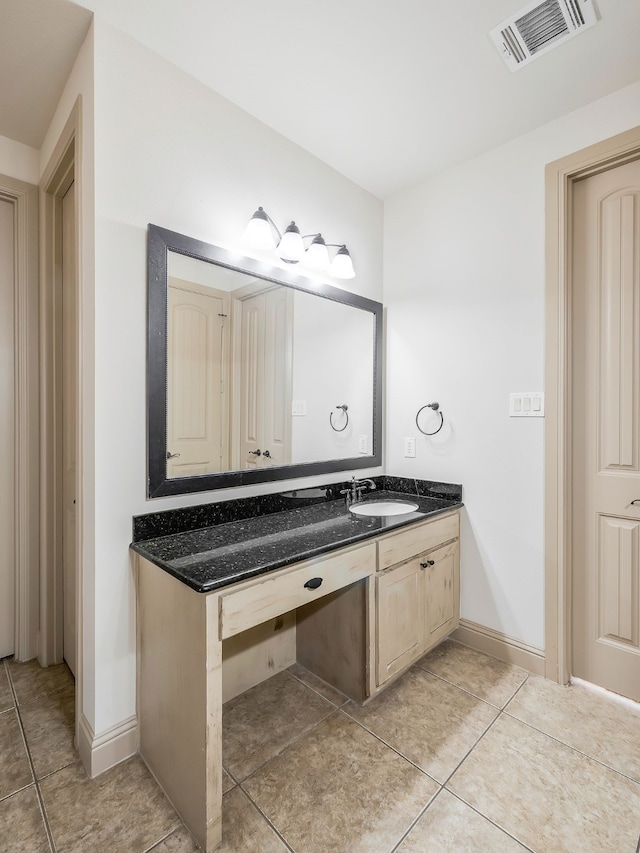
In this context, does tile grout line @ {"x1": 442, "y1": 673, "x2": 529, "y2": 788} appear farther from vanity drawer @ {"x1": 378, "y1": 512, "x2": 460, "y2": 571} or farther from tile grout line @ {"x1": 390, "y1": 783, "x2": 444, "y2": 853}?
vanity drawer @ {"x1": 378, "y1": 512, "x2": 460, "y2": 571}

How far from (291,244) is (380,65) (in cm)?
73

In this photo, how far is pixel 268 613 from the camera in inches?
52.9

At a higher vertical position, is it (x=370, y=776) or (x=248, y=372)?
(x=248, y=372)

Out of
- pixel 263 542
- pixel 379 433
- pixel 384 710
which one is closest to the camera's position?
pixel 263 542

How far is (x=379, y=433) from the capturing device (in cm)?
258

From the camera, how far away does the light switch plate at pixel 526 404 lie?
6.53 feet

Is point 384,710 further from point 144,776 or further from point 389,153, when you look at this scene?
point 389,153

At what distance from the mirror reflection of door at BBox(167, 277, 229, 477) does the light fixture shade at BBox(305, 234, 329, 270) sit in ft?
1.75

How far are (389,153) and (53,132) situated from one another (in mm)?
1550

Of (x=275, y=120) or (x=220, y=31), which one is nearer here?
(x=220, y=31)

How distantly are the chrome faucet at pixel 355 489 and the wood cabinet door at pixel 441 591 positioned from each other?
0.48m

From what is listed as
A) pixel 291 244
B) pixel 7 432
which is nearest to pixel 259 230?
pixel 291 244

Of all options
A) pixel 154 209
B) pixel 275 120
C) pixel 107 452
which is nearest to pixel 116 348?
pixel 107 452

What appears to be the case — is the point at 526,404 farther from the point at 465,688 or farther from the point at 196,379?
the point at 196,379
